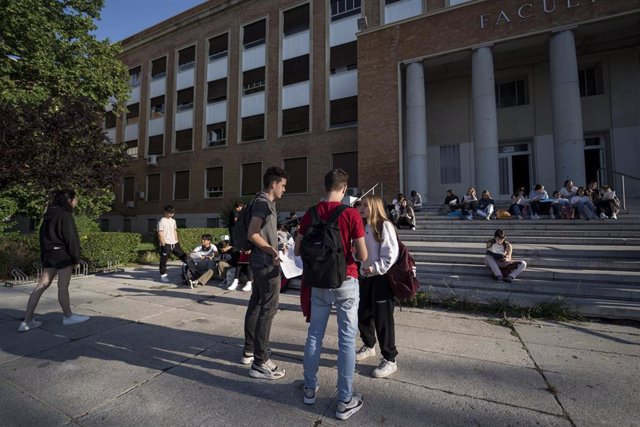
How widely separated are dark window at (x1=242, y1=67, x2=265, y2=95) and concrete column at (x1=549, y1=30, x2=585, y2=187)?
15.2 meters

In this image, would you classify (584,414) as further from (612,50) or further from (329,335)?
(612,50)

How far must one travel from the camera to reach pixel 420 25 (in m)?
14.0

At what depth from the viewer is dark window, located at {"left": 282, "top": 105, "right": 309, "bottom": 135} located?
1883 cm

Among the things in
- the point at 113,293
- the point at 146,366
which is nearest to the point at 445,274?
the point at 146,366

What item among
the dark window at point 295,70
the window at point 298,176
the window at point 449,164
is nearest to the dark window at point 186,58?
the dark window at point 295,70

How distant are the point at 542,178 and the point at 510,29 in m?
6.40

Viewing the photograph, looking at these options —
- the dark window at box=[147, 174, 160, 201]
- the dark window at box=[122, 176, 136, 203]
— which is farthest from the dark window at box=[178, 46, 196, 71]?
the dark window at box=[122, 176, 136, 203]

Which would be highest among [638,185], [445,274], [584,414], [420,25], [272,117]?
[420,25]

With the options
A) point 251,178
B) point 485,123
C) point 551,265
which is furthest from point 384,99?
point 551,265

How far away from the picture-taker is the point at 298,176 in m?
18.8

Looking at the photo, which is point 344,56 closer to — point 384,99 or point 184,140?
point 384,99

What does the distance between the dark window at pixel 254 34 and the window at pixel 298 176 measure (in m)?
8.57

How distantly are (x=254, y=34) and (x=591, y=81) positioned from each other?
60.9 feet

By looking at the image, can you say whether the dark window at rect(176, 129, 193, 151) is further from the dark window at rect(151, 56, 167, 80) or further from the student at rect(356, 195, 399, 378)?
the student at rect(356, 195, 399, 378)
